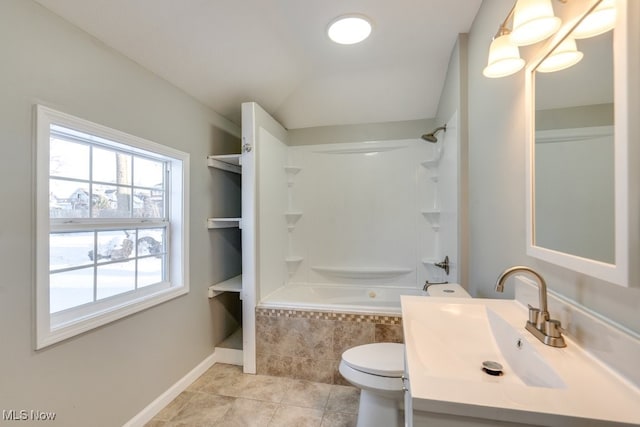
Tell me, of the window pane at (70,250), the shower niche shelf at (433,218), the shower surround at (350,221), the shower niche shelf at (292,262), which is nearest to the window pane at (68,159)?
the window pane at (70,250)

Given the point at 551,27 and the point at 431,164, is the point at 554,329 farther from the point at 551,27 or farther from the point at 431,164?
the point at 431,164

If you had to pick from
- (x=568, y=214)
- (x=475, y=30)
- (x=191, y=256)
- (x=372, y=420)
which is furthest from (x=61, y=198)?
(x=475, y=30)

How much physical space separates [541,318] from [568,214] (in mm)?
340

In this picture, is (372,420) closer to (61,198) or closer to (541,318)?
(541,318)

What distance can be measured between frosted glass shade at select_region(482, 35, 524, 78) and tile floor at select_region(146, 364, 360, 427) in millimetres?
2085

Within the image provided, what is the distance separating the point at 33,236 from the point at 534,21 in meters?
2.10

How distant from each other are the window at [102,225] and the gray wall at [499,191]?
6.73 ft

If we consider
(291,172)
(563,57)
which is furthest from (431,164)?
(563,57)

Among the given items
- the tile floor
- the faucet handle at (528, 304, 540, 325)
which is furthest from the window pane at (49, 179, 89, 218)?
the faucet handle at (528, 304, 540, 325)

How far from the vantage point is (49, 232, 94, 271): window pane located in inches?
53.1

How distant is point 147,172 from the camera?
1.95m

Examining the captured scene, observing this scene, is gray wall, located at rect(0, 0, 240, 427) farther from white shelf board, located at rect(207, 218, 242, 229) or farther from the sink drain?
the sink drain

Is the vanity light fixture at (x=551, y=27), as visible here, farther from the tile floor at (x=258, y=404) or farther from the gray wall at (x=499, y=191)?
the tile floor at (x=258, y=404)

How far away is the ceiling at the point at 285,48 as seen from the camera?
1540 millimetres
